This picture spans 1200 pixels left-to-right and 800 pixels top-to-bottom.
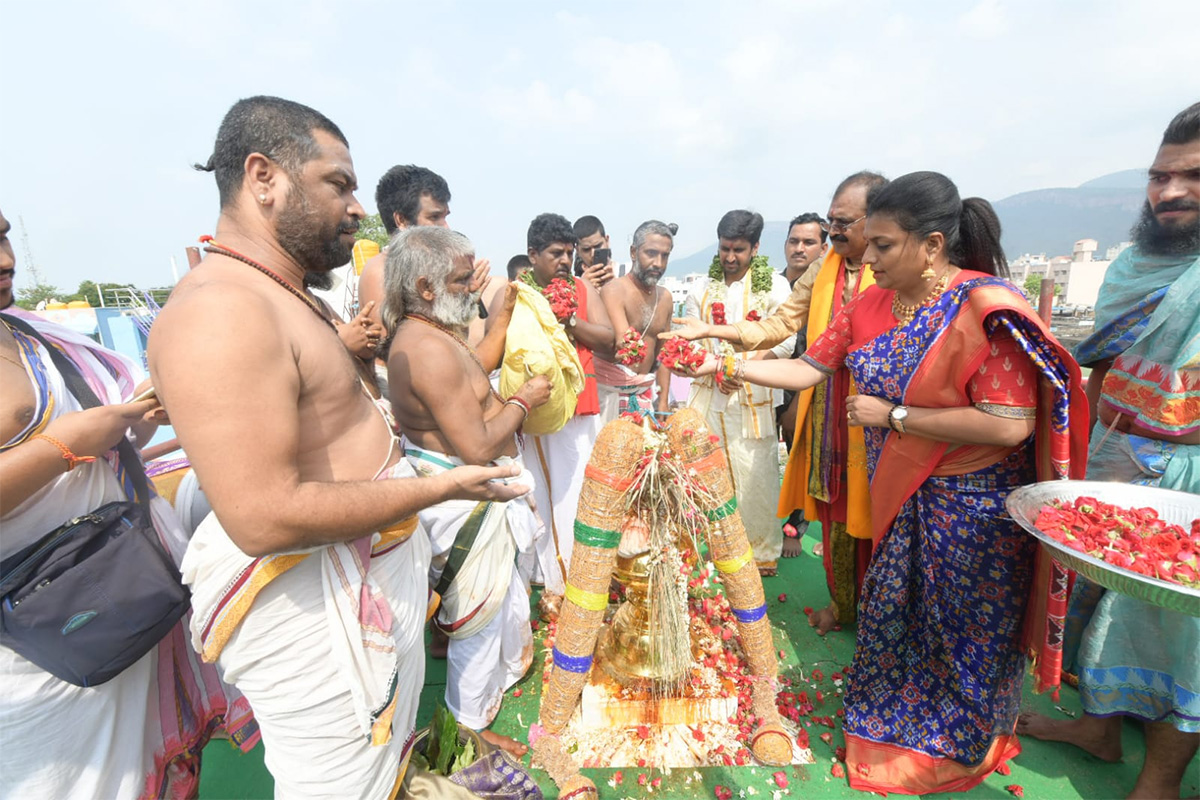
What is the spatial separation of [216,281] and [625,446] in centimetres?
159

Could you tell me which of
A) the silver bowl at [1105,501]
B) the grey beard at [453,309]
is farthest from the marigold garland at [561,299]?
the silver bowl at [1105,501]

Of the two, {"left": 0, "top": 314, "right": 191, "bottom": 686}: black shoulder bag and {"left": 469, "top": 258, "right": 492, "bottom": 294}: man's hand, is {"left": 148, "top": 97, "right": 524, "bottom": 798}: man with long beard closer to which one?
{"left": 0, "top": 314, "right": 191, "bottom": 686}: black shoulder bag

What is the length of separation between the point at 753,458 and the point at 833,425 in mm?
1195

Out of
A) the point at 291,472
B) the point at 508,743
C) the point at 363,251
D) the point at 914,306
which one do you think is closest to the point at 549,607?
the point at 508,743


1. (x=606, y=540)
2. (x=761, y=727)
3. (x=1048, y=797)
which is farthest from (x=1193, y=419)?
(x=606, y=540)

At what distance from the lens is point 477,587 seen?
2883 mm

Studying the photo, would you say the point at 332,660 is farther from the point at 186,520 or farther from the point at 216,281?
the point at 186,520

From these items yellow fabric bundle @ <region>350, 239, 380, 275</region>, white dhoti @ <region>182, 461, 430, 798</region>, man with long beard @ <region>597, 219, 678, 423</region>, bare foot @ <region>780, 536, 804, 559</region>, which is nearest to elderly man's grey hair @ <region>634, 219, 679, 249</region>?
man with long beard @ <region>597, 219, 678, 423</region>

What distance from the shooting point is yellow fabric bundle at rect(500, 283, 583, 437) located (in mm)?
3369

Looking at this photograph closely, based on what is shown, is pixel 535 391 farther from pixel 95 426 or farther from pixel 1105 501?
pixel 1105 501

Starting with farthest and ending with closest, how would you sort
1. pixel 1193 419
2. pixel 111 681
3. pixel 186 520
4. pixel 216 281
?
pixel 186 520
pixel 1193 419
pixel 111 681
pixel 216 281

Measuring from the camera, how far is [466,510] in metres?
2.85

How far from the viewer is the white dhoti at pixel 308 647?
169 centimetres

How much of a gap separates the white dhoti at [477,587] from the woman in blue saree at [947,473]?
1.89 metres
